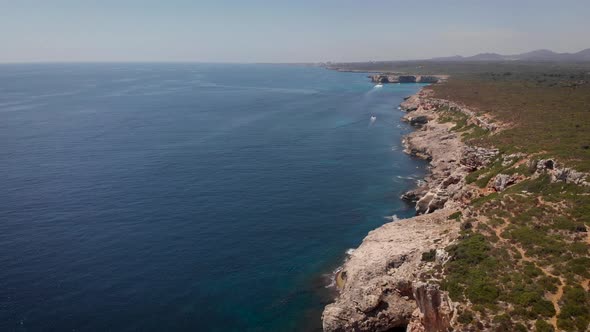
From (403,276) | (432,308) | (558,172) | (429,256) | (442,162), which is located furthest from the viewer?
(442,162)

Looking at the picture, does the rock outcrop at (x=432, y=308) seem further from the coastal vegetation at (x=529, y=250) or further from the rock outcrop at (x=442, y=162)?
the rock outcrop at (x=442, y=162)

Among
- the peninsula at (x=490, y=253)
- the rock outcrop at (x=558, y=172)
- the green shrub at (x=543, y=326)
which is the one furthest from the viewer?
the rock outcrop at (x=558, y=172)

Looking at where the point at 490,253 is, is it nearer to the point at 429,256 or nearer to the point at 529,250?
the point at 529,250

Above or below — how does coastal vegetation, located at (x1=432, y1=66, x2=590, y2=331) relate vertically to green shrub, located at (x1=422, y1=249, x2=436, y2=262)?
above

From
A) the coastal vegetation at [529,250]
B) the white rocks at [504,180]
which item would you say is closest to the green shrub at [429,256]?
the coastal vegetation at [529,250]

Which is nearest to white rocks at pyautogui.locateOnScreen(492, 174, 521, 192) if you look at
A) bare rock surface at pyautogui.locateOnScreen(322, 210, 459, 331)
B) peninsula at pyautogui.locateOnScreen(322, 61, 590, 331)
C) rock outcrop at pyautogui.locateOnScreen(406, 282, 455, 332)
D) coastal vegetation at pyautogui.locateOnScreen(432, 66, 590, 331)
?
peninsula at pyautogui.locateOnScreen(322, 61, 590, 331)

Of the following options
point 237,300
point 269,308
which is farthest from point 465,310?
point 237,300

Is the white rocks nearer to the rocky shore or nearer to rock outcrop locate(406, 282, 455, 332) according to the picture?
the rocky shore

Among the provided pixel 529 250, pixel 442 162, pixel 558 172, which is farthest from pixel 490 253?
pixel 442 162

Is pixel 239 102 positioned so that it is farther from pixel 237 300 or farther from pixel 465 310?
pixel 465 310
